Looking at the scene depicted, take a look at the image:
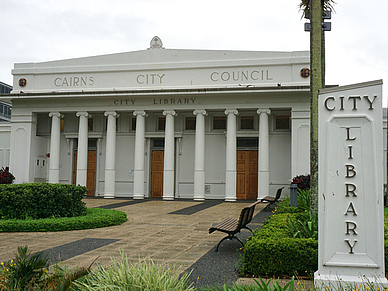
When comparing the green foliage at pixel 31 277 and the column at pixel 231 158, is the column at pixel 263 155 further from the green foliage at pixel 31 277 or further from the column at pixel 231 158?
Answer: the green foliage at pixel 31 277

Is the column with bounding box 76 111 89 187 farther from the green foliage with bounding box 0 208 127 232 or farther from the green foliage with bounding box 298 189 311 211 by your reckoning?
the green foliage with bounding box 298 189 311 211

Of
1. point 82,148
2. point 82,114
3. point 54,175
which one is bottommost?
point 54,175

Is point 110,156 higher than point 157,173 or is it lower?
higher

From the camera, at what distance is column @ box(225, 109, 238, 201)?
894 inches

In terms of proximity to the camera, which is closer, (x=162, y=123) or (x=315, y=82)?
(x=315, y=82)

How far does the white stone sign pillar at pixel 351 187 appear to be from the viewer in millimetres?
5094

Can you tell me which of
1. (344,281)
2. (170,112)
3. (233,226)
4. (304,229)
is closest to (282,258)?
(344,281)

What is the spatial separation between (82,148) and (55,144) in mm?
1826

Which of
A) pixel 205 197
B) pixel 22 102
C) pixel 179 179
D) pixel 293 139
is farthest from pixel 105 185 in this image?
pixel 293 139

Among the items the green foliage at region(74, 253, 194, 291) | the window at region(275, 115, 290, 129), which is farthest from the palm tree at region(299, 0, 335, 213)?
the window at region(275, 115, 290, 129)

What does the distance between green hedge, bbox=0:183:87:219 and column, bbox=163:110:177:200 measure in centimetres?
1128

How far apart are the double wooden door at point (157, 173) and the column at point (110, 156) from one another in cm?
249

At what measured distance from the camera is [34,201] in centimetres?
1180

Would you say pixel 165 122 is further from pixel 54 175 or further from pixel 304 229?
pixel 304 229
